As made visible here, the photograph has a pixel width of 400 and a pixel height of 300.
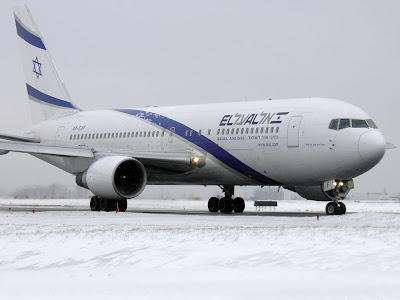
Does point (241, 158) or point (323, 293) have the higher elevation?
point (241, 158)

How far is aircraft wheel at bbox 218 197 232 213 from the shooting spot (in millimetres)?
32156

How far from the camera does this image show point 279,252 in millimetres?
12477

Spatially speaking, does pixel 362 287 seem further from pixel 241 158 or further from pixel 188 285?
pixel 241 158

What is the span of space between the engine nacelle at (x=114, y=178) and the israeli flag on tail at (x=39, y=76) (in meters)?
8.90

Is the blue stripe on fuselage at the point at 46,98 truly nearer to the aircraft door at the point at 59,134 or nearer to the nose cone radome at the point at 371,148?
the aircraft door at the point at 59,134

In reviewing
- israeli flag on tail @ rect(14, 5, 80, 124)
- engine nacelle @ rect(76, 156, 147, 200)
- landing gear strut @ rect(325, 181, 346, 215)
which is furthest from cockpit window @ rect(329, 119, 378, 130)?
israeli flag on tail @ rect(14, 5, 80, 124)

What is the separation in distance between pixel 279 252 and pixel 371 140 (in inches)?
529

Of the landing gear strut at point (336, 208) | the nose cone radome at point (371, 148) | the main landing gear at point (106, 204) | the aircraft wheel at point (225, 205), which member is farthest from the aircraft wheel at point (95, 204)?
the nose cone radome at point (371, 148)

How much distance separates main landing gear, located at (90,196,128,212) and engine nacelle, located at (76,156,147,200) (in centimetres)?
61

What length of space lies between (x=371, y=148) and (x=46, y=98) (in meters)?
19.3

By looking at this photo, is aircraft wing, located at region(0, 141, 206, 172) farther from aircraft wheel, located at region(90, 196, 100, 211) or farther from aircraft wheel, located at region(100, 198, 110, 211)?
aircraft wheel, located at region(100, 198, 110, 211)

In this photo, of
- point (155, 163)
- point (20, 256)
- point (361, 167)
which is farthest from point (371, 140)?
point (20, 256)

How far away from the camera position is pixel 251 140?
27.3 m

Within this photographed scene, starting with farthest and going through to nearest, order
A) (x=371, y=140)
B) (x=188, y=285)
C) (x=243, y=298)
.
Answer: (x=371, y=140) → (x=188, y=285) → (x=243, y=298)
